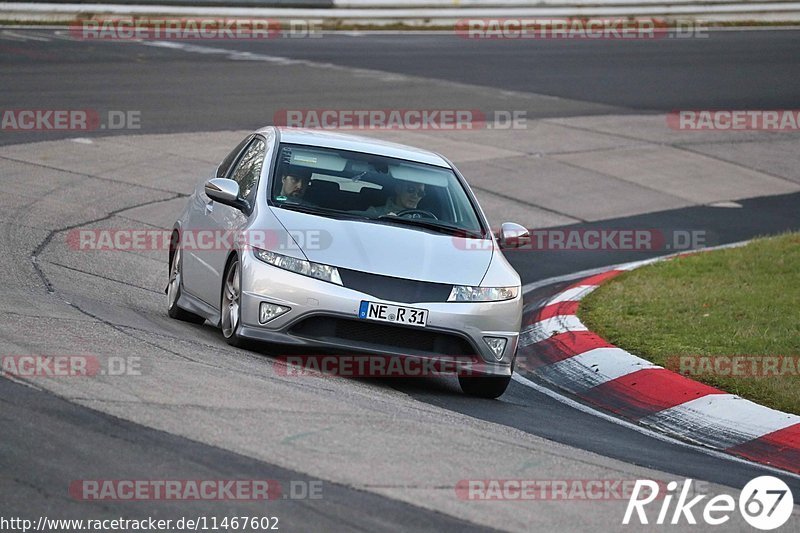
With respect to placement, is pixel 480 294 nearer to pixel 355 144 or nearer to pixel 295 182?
pixel 295 182

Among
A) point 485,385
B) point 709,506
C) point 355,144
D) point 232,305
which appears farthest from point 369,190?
point 709,506

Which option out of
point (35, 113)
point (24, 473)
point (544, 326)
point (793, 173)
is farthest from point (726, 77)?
point (24, 473)

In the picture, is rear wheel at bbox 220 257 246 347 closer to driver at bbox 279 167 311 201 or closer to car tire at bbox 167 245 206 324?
driver at bbox 279 167 311 201

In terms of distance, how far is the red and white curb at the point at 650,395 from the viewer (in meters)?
8.01

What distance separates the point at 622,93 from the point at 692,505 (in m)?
20.1

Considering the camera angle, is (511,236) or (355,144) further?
(355,144)

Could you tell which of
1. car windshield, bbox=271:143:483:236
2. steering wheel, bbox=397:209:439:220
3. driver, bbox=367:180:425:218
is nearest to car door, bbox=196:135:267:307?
car windshield, bbox=271:143:483:236

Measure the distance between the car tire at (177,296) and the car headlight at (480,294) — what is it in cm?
219

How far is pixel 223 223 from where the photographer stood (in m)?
9.02

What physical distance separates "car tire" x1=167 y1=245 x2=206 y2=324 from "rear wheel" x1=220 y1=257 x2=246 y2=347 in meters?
0.82

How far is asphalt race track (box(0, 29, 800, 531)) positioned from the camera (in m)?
5.59

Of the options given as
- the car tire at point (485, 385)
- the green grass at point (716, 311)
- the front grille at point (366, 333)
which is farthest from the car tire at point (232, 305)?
the green grass at point (716, 311)

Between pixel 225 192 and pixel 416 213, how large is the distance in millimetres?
1321

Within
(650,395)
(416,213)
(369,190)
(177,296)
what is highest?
(369,190)
